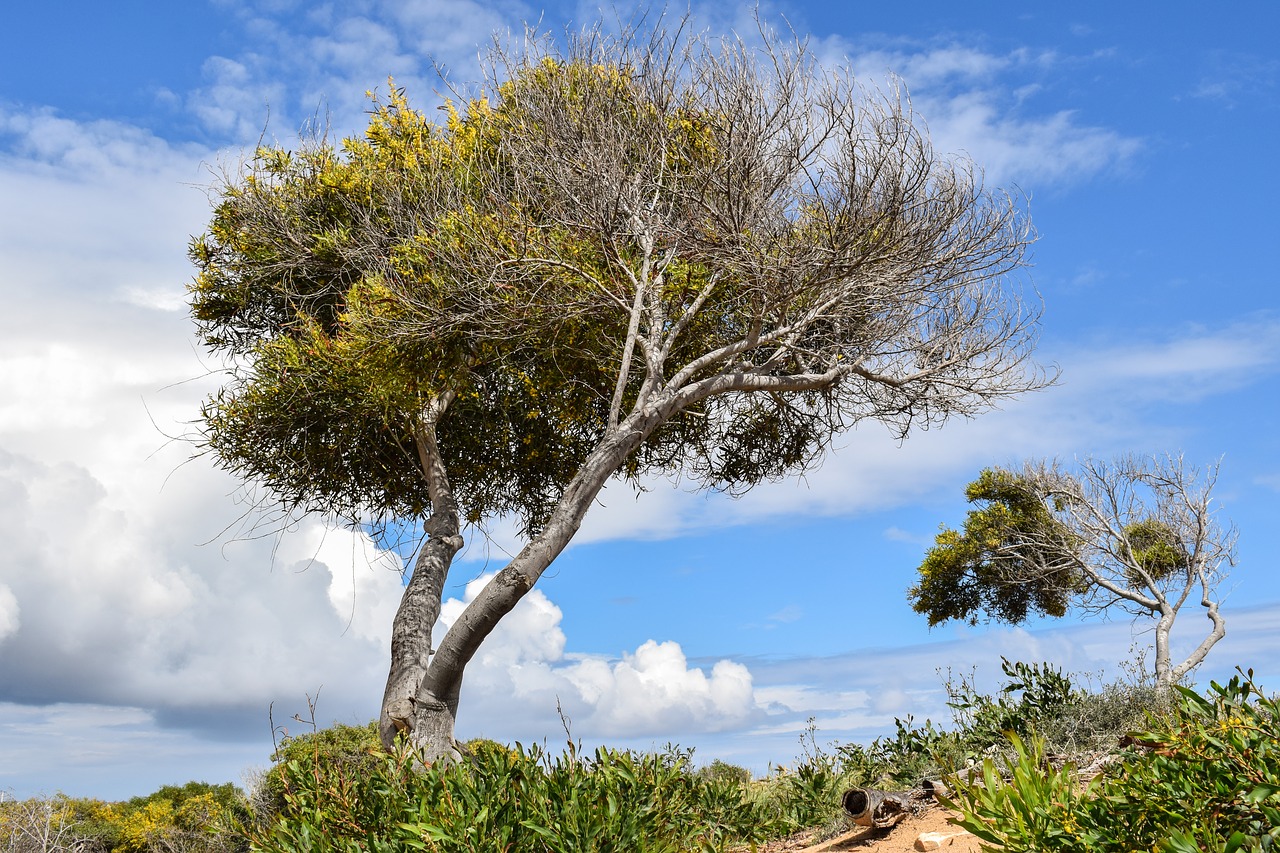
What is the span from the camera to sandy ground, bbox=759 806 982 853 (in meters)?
8.17

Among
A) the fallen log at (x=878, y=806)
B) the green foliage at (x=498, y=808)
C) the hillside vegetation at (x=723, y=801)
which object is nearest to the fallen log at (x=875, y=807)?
the fallen log at (x=878, y=806)

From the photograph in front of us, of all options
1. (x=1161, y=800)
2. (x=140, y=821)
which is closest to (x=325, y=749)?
(x=140, y=821)

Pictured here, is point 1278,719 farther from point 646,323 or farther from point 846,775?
point 646,323

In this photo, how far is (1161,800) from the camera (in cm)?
423

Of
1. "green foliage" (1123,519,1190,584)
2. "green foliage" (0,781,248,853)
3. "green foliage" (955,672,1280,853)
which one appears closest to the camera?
"green foliage" (955,672,1280,853)

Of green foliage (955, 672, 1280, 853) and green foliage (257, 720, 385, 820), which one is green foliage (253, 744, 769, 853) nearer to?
green foliage (955, 672, 1280, 853)

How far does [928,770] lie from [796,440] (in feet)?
22.2

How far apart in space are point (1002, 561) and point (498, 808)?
20.4 meters

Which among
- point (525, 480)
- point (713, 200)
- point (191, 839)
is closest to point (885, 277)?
point (713, 200)

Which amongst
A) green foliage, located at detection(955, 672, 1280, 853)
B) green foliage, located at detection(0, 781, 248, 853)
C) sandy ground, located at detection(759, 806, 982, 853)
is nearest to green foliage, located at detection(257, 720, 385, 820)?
green foliage, located at detection(0, 781, 248, 853)

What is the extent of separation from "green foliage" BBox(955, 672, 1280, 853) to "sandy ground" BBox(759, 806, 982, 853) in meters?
3.82

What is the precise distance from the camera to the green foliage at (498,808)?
493 centimetres

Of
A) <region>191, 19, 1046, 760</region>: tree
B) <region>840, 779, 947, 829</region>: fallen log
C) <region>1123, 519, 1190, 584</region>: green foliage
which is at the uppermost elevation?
<region>191, 19, 1046, 760</region>: tree

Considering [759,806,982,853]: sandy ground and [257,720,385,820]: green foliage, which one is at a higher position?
[257,720,385,820]: green foliage
